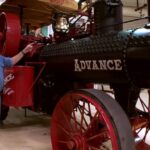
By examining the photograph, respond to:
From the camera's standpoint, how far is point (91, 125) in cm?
247

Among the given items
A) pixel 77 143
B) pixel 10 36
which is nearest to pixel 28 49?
pixel 10 36

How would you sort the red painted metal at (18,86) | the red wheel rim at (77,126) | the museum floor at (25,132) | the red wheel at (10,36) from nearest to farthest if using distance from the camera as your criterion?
the red wheel rim at (77,126) < the museum floor at (25,132) < the red painted metal at (18,86) < the red wheel at (10,36)

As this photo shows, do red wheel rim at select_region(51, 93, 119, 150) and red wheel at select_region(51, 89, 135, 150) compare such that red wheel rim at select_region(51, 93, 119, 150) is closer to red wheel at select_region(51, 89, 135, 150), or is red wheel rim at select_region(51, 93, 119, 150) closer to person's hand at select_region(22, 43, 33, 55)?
red wheel at select_region(51, 89, 135, 150)

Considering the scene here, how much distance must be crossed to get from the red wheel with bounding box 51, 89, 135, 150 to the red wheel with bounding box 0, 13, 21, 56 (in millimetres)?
1386

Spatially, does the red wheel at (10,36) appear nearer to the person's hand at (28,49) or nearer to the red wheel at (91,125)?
the person's hand at (28,49)

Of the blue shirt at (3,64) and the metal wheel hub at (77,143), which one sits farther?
the blue shirt at (3,64)

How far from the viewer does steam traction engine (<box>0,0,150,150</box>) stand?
2111 millimetres

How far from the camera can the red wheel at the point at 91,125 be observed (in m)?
2.01

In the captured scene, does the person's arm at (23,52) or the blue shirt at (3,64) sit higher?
the person's arm at (23,52)

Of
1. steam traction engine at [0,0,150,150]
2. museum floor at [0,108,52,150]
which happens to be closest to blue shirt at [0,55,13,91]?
steam traction engine at [0,0,150,150]

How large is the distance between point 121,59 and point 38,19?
3075mm

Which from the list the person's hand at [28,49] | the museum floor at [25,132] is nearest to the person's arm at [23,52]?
the person's hand at [28,49]

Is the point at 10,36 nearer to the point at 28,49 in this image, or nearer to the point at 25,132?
the point at 28,49

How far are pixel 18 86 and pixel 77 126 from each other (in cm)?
126
